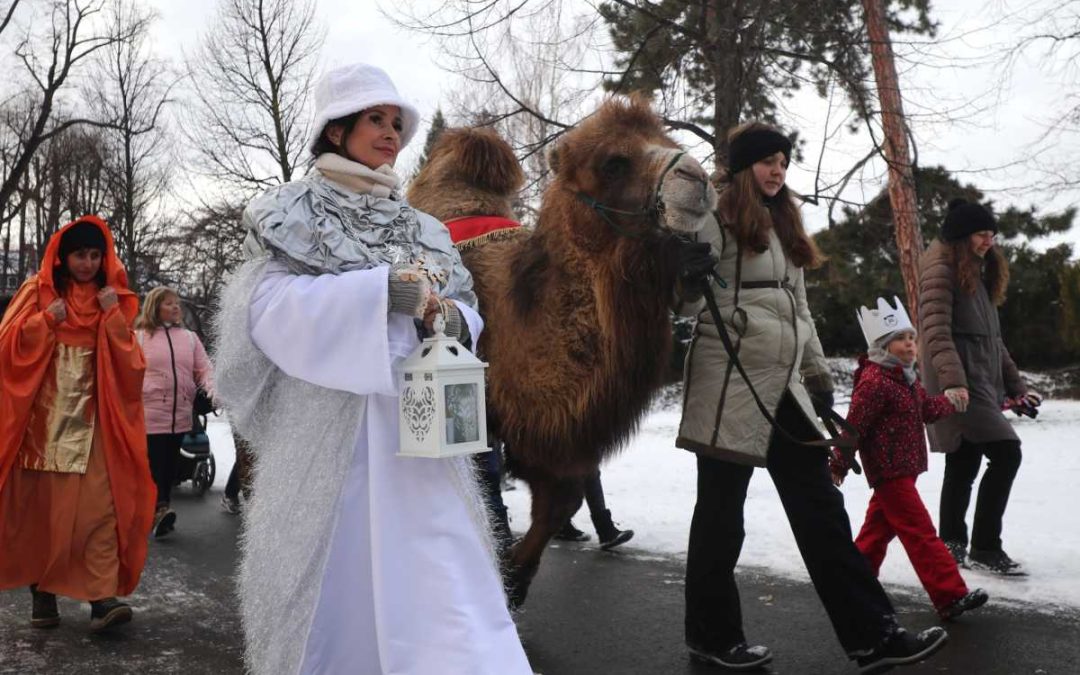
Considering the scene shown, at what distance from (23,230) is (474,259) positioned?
35.1 metres

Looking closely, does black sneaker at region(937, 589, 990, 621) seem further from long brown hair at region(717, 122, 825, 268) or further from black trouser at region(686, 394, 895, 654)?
long brown hair at region(717, 122, 825, 268)

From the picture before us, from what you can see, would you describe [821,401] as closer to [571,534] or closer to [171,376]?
[571,534]

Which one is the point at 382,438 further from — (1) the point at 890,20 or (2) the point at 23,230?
(2) the point at 23,230

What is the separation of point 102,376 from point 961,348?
4.68 m

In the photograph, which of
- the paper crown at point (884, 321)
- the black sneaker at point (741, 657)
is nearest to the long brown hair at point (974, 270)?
the paper crown at point (884, 321)

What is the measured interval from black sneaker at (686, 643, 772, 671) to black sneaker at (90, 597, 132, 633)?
2.91 meters

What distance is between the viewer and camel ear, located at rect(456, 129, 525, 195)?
19.8ft

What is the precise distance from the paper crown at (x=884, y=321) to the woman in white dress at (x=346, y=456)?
2.81 m

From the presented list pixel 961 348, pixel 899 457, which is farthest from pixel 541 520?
pixel 961 348

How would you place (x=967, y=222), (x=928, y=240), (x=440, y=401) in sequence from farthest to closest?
(x=928, y=240) < (x=967, y=222) < (x=440, y=401)

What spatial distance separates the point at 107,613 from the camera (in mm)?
5023

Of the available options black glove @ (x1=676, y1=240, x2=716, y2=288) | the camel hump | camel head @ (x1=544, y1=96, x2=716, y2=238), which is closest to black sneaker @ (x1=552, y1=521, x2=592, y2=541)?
the camel hump

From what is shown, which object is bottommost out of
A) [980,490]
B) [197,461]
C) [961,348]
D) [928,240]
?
[197,461]

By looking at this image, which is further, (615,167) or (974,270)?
(974,270)
